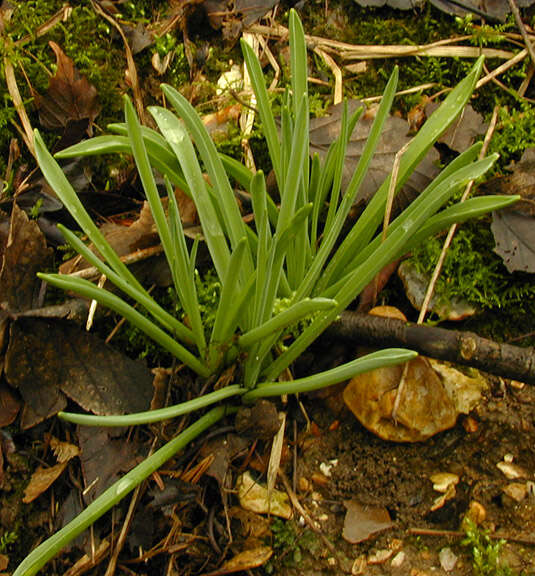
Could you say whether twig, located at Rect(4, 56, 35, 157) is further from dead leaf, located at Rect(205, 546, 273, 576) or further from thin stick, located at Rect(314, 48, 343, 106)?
dead leaf, located at Rect(205, 546, 273, 576)

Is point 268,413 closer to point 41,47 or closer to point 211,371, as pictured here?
point 211,371

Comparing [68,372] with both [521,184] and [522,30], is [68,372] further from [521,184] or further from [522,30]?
[522,30]

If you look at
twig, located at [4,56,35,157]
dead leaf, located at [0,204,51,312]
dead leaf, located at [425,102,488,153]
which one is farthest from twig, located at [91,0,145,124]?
dead leaf, located at [425,102,488,153]

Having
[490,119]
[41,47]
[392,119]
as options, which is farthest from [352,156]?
[41,47]

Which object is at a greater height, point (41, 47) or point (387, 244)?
point (41, 47)

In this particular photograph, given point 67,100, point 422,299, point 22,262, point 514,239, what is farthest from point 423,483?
point 67,100

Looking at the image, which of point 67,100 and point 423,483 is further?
point 67,100

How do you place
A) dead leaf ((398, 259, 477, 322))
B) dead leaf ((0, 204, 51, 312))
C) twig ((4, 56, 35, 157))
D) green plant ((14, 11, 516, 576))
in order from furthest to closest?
twig ((4, 56, 35, 157)), dead leaf ((398, 259, 477, 322)), dead leaf ((0, 204, 51, 312)), green plant ((14, 11, 516, 576))
